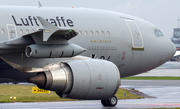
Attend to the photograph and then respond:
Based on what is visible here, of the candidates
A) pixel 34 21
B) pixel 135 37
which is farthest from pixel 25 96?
pixel 34 21

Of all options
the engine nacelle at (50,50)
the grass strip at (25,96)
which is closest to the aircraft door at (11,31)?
the engine nacelle at (50,50)

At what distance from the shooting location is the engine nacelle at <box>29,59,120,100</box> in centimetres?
1431

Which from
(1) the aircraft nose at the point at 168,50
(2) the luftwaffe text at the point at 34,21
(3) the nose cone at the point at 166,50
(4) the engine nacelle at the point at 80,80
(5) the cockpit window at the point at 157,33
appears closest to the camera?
(4) the engine nacelle at the point at 80,80

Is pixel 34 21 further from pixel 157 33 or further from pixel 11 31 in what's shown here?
pixel 157 33

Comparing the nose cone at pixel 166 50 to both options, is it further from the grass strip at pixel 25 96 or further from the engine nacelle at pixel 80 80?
the grass strip at pixel 25 96

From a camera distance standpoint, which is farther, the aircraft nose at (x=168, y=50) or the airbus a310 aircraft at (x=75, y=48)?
the aircraft nose at (x=168, y=50)

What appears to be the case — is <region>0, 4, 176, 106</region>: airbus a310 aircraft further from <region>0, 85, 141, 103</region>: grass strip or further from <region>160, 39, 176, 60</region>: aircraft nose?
<region>0, 85, 141, 103</region>: grass strip

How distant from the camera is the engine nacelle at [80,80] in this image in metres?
14.3

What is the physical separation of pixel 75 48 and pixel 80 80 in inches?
48.8

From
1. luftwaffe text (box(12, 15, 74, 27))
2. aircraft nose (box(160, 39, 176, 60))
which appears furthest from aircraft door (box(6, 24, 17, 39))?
aircraft nose (box(160, 39, 176, 60))

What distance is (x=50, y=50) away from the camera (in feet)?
45.3

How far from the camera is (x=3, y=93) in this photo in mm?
29484

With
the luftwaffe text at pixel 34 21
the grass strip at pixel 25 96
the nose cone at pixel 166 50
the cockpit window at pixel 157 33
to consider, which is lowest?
the grass strip at pixel 25 96

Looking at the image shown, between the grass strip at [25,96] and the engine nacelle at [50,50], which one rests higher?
the engine nacelle at [50,50]
